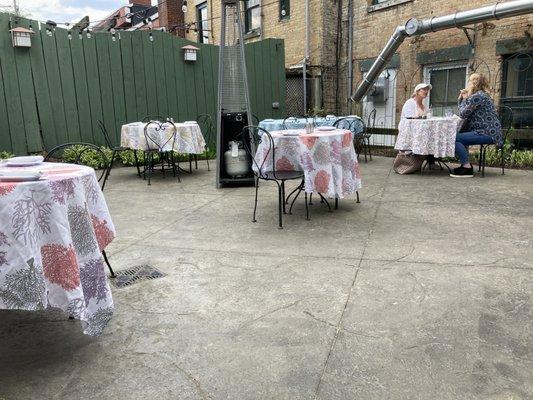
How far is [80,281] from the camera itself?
2020mm

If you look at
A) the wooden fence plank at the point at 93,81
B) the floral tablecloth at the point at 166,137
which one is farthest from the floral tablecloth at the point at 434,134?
the wooden fence plank at the point at 93,81

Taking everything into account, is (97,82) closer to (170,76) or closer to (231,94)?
(170,76)

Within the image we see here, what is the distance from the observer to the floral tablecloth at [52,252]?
187cm

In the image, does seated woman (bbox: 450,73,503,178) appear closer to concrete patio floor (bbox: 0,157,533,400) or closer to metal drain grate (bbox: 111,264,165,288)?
concrete patio floor (bbox: 0,157,533,400)

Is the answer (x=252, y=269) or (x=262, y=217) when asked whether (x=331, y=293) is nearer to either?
(x=252, y=269)

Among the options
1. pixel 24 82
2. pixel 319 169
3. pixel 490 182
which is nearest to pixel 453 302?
pixel 319 169

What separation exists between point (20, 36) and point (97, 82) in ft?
4.65

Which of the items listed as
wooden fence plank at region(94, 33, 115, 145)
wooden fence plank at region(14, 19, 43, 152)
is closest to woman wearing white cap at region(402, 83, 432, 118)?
wooden fence plank at region(94, 33, 115, 145)

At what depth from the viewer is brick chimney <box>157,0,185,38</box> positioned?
1616 centimetres

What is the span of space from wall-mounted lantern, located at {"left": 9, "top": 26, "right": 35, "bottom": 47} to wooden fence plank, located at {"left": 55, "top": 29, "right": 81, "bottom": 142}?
1.86ft

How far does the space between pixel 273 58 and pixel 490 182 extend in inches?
230

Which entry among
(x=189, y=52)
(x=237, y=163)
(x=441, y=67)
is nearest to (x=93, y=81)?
(x=189, y=52)

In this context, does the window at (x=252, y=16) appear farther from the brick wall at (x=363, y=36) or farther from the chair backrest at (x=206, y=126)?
the chair backrest at (x=206, y=126)

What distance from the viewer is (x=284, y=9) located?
37.0ft
